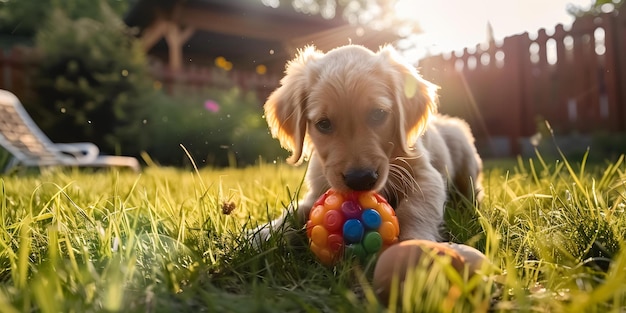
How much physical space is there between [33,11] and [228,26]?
13331 millimetres

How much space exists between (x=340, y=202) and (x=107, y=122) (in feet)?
26.9

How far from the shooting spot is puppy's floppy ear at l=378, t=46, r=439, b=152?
8.34ft

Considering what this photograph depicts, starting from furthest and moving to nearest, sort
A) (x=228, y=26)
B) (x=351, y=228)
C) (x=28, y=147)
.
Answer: (x=228, y=26) → (x=28, y=147) → (x=351, y=228)

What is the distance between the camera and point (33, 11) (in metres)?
23.1

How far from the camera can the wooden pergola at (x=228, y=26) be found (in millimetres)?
12906

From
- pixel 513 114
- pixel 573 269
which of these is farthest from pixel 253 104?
pixel 573 269

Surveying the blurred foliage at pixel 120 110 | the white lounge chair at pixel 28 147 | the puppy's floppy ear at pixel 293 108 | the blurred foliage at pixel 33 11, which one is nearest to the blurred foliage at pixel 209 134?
the blurred foliage at pixel 120 110

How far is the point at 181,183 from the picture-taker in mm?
4137

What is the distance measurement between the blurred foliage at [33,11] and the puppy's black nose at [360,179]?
72.8ft

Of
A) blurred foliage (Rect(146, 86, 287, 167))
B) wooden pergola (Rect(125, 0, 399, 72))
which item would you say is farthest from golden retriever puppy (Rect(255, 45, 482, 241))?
wooden pergola (Rect(125, 0, 399, 72))

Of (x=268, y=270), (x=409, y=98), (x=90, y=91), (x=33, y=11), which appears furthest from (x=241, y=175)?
(x=33, y=11)

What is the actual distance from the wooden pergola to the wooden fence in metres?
2.57

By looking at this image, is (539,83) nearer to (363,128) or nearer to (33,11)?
(363,128)

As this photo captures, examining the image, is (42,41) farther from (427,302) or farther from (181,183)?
(427,302)
